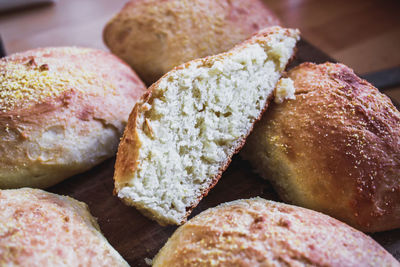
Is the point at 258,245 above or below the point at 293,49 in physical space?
below

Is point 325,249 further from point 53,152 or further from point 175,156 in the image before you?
point 53,152

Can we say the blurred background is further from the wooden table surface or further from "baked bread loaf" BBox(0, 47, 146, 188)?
"baked bread loaf" BBox(0, 47, 146, 188)

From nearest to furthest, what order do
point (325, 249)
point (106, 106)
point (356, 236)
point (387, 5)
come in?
point (325, 249) < point (356, 236) < point (106, 106) < point (387, 5)

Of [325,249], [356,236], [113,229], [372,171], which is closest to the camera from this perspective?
[325,249]

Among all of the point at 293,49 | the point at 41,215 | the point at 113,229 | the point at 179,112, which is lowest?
the point at 113,229

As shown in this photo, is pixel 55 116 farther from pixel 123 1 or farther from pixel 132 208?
pixel 123 1

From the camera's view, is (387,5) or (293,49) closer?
(293,49)

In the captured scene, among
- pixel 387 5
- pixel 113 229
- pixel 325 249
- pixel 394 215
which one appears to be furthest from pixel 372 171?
pixel 387 5
